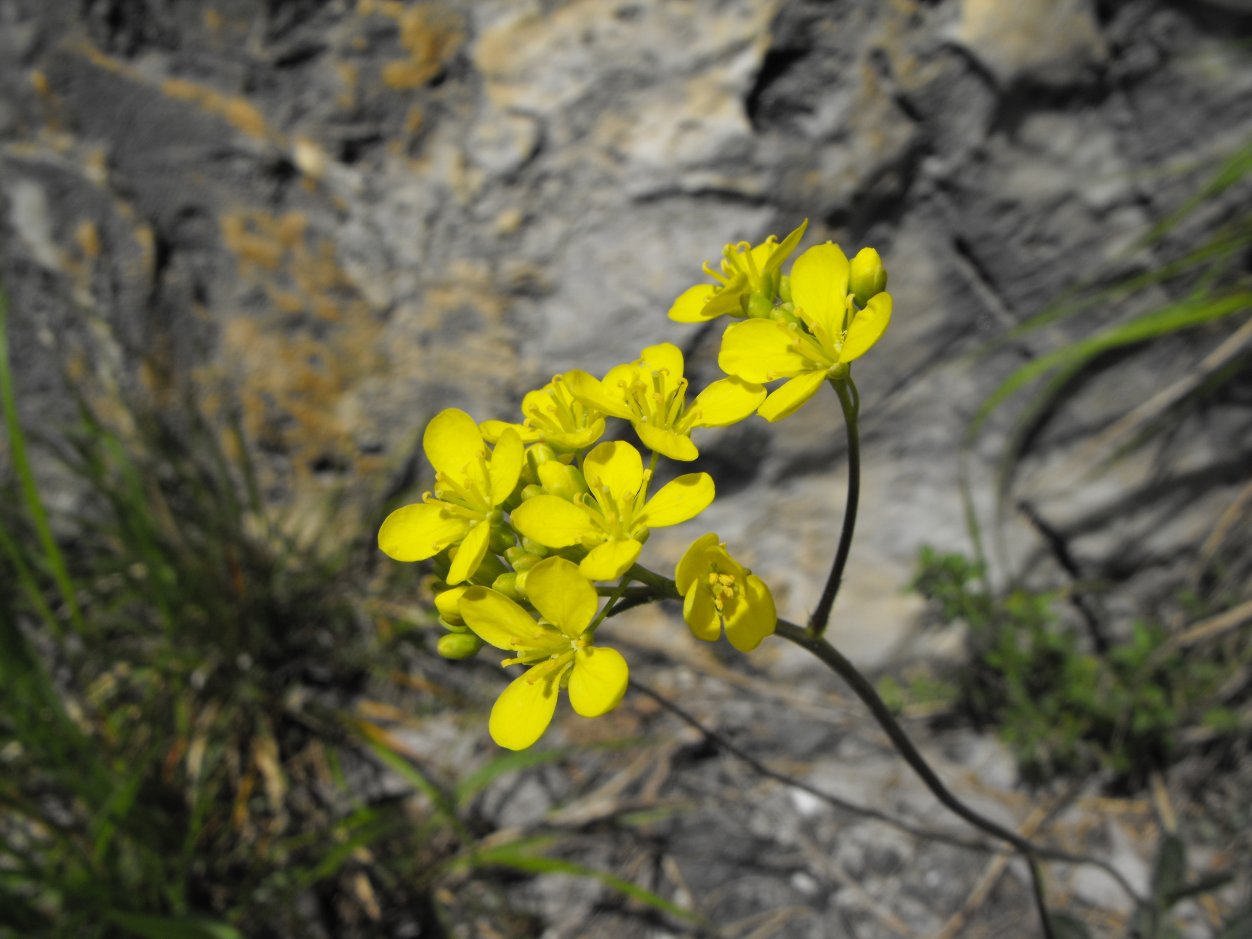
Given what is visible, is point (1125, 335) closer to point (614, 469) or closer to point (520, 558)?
point (614, 469)

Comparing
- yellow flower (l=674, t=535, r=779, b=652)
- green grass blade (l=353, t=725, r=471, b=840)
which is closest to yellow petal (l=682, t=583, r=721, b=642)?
yellow flower (l=674, t=535, r=779, b=652)

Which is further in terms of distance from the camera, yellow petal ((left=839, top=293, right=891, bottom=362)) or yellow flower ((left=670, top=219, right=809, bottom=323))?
yellow flower ((left=670, top=219, right=809, bottom=323))

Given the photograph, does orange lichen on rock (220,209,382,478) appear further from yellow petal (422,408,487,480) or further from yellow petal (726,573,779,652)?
yellow petal (726,573,779,652)

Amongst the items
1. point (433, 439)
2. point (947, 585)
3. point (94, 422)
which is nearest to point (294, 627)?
point (94, 422)

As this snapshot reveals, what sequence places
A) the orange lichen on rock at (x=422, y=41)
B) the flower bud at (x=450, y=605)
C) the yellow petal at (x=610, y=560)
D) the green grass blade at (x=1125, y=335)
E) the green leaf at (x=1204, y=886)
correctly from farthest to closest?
1. the orange lichen on rock at (x=422, y=41)
2. the green grass blade at (x=1125, y=335)
3. the green leaf at (x=1204, y=886)
4. the flower bud at (x=450, y=605)
5. the yellow petal at (x=610, y=560)

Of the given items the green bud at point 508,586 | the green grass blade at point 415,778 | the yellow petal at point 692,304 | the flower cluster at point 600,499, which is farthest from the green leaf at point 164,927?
the yellow petal at point 692,304

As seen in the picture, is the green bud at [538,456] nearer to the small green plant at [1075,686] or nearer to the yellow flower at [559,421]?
the yellow flower at [559,421]

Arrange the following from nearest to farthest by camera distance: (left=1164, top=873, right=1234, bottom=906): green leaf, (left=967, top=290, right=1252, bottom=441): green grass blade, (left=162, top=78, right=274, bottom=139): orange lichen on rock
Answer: (left=1164, top=873, right=1234, bottom=906): green leaf, (left=967, top=290, right=1252, bottom=441): green grass blade, (left=162, top=78, right=274, bottom=139): orange lichen on rock
